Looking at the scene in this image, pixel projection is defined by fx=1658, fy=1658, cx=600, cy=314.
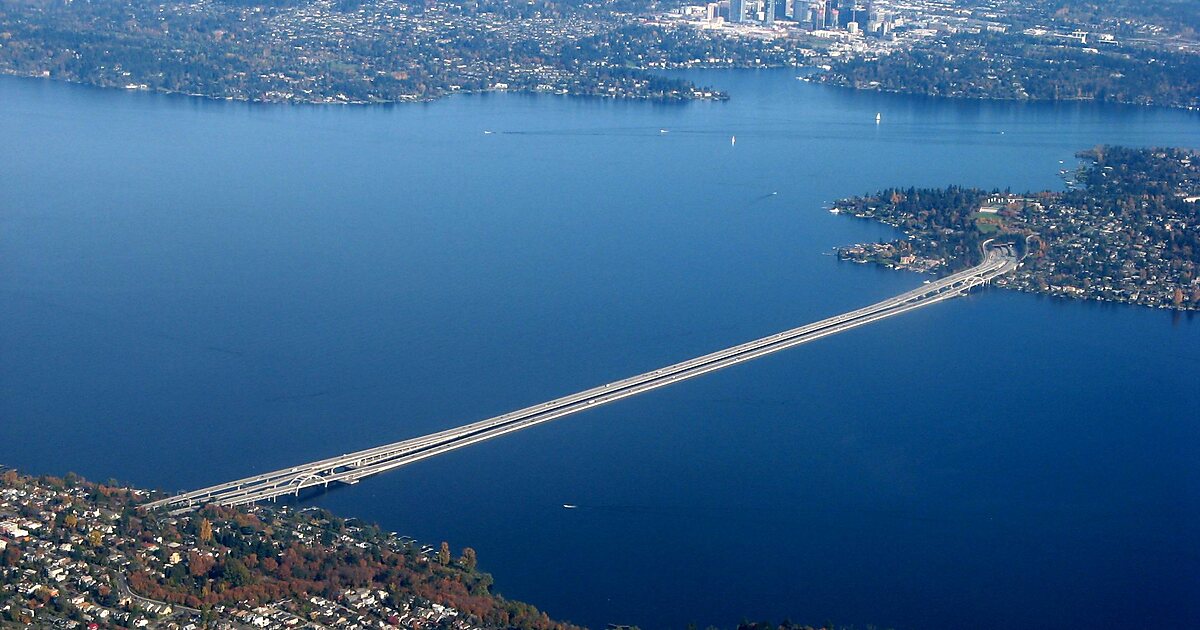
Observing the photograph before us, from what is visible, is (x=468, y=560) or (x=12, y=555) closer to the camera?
(x=12, y=555)

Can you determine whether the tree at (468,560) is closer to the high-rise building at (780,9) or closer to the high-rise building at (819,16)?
the high-rise building at (819,16)

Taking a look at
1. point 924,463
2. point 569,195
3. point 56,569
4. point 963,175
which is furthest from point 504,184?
point 56,569

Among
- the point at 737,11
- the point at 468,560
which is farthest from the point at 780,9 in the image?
the point at 468,560

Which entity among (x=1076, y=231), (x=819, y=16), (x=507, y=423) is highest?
(x=819, y=16)

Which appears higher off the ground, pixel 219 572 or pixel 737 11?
pixel 737 11

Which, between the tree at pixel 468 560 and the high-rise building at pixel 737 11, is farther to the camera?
the high-rise building at pixel 737 11

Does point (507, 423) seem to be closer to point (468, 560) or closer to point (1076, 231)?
point (468, 560)

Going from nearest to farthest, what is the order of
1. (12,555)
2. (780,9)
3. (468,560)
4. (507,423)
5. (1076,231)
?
1. (12,555)
2. (468,560)
3. (507,423)
4. (1076,231)
5. (780,9)

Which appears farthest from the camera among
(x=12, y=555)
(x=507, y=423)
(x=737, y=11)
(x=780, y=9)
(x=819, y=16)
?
(x=780, y=9)

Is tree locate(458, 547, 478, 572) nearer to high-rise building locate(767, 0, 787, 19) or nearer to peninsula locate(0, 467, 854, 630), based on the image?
peninsula locate(0, 467, 854, 630)

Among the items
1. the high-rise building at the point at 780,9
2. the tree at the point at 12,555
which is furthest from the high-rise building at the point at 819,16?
the tree at the point at 12,555
